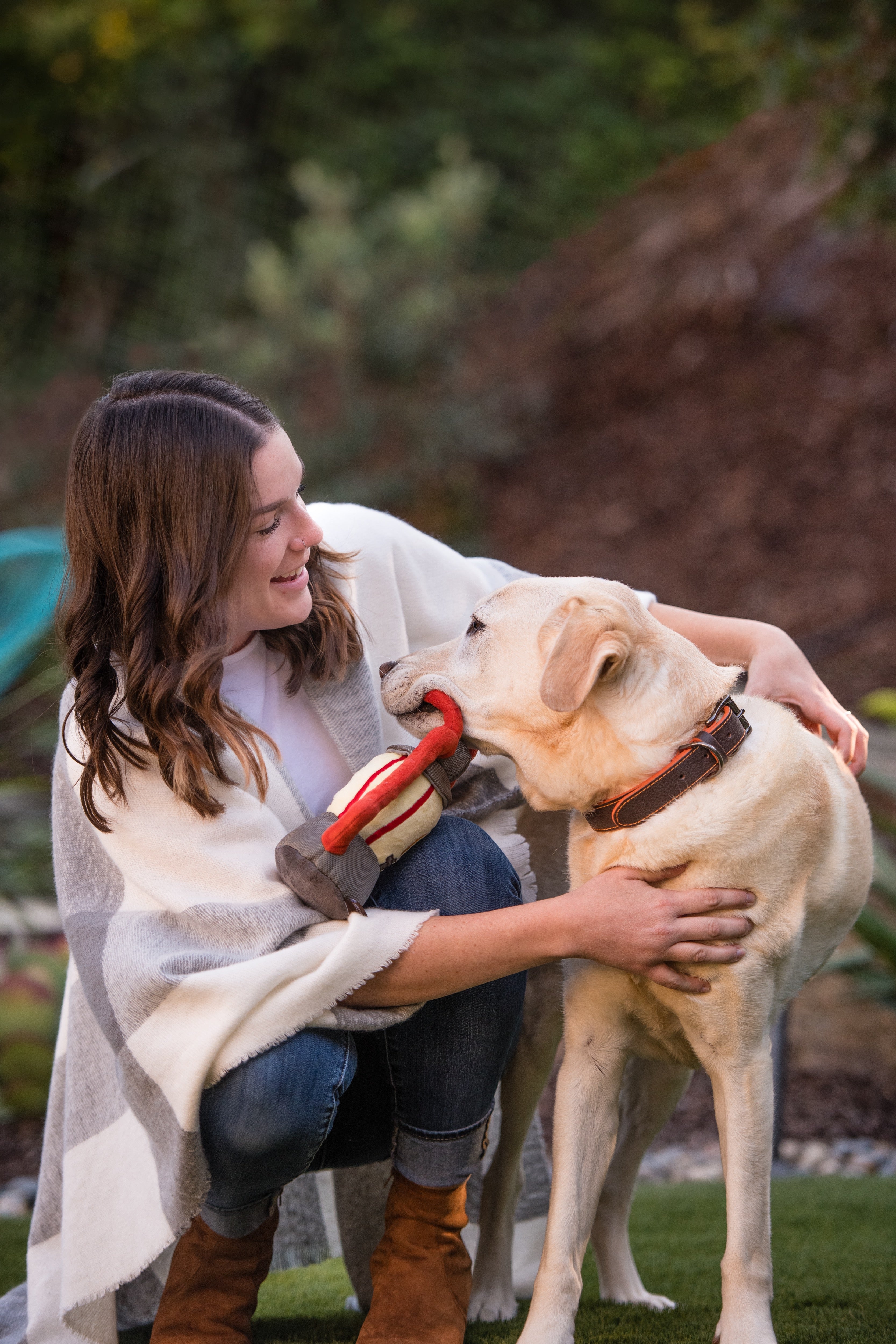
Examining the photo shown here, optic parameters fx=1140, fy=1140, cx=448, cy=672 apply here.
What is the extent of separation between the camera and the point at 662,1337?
1.59 m

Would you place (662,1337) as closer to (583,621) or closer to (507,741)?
(507,741)

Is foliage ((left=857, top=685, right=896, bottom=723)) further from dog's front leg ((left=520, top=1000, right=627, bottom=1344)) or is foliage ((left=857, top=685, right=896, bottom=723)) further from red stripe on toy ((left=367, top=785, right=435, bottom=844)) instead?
red stripe on toy ((left=367, top=785, right=435, bottom=844))

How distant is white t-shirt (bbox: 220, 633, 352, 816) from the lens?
1.74 meters

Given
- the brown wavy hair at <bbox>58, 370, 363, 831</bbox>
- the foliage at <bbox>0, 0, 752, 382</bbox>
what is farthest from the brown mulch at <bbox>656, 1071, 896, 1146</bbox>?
the foliage at <bbox>0, 0, 752, 382</bbox>

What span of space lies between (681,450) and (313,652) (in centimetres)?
461

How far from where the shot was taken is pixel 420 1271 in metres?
1.54

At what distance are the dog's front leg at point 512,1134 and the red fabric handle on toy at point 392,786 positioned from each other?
15.9 inches


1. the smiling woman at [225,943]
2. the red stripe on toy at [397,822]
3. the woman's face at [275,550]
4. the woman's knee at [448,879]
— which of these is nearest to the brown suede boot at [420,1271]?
the smiling woman at [225,943]

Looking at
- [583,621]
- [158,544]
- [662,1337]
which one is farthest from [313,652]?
[662,1337]

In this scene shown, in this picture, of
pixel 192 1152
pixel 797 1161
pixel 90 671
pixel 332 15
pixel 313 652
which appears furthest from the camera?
pixel 332 15

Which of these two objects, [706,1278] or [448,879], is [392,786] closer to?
[448,879]

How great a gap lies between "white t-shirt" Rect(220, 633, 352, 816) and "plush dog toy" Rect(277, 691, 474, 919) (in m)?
0.18

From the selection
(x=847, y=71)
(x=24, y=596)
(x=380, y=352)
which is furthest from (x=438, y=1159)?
(x=380, y=352)

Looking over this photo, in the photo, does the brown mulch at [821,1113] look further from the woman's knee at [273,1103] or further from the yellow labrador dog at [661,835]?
the woman's knee at [273,1103]
